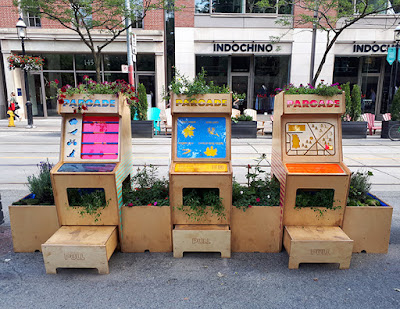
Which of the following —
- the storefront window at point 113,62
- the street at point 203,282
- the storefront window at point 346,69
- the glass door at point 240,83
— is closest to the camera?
the street at point 203,282

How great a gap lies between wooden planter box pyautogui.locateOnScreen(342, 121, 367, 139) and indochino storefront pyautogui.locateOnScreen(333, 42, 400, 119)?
6.46 m

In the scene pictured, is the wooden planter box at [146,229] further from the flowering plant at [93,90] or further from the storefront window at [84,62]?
the storefront window at [84,62]

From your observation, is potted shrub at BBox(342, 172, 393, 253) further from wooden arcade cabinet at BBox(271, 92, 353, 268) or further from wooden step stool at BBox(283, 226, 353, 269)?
wooden step stool at BBox(283, 226, 353, 269)

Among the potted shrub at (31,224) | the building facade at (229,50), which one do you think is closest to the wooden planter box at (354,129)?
the building facade at (229,50)

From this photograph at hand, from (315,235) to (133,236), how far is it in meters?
2.33

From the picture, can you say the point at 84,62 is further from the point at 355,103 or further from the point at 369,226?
the point at 369,226

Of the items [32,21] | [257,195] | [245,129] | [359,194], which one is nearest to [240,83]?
[245,129]

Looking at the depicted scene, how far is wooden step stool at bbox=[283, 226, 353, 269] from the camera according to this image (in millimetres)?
3564

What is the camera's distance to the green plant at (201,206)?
3.83 metres

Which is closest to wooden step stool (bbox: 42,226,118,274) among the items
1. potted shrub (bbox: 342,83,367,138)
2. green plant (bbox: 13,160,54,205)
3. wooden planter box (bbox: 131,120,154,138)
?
green plant (bbox: 13,160,54,205)

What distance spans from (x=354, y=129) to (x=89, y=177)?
43.7 ft

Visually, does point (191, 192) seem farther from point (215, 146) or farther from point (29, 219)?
point (29, 219)

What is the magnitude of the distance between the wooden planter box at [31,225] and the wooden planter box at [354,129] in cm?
1315

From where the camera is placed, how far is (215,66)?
1962 cm
